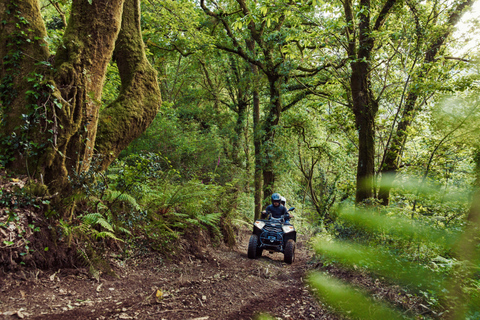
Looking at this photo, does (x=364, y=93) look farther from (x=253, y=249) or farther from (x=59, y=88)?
(x=59, y=88)

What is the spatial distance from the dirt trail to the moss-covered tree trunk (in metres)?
1.38

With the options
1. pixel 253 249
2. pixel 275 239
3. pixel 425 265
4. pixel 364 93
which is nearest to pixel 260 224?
pixel 275 239

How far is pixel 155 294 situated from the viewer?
3.61 meters

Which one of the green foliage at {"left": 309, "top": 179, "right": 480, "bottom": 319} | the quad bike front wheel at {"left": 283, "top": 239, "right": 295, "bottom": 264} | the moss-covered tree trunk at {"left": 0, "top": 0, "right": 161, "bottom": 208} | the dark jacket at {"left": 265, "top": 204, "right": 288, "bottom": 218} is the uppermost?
the moss-covered tree trunk at {"left": 0, "top": 0, "right": 161, "bottom": 208}

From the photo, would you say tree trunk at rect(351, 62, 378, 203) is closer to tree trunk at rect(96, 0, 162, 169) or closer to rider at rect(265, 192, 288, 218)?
rider at rect(265, 192, 288, 218)

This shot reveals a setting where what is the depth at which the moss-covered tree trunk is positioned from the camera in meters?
3.90

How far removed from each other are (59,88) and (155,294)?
3.18 meters

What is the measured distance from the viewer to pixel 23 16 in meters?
4.27

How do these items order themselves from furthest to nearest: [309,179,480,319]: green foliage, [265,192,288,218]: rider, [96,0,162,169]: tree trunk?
1. [265,192,288,218]: rider
2. [96,0,162,169]: tree trunk
3. [309,179,480,319]: green foliage

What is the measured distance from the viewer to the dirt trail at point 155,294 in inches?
116

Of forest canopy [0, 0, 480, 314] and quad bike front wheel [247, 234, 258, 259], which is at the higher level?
forest canopy [0, 0, 480, 314]

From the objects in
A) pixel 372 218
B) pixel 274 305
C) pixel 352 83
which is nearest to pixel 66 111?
pixel 274 305

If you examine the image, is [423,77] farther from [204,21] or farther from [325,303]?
[204,21]

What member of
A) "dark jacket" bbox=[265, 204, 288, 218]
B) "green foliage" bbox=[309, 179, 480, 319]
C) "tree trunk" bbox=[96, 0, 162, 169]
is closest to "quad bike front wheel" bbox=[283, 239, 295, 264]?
"dark jacket" bbox=[265, 204, 288, 218]
